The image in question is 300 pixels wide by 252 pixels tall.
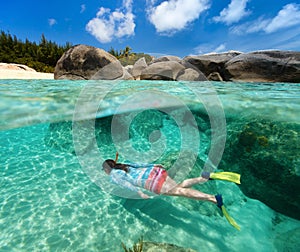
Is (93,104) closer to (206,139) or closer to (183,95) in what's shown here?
(183,95)

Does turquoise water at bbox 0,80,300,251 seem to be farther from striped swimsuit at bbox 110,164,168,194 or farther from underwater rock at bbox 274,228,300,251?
striped swimsuit at bbox 110,164,168,194

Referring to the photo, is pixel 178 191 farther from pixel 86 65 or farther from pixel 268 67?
pixel 86 65

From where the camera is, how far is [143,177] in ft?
13.6

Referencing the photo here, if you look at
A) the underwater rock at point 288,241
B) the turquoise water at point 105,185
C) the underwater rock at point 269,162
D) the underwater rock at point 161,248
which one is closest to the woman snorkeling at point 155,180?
the turquoise water at point 105,185

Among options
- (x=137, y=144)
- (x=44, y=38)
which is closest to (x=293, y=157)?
(x=137, y=144)

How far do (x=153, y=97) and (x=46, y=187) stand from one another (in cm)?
471

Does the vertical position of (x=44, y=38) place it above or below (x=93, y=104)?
above

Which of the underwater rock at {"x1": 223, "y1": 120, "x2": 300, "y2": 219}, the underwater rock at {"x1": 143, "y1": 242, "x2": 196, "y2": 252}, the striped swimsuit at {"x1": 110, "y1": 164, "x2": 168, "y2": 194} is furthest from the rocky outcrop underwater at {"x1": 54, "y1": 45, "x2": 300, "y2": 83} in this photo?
the underwater rock at {"x1": 143, "y1": 242, "x2": 196, "y2": 252}

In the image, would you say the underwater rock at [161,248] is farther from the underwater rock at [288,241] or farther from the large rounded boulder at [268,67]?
the large rounded boulder at [268,67]

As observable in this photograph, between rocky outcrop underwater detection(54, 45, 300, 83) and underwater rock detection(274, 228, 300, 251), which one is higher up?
rocky outcrop underwater detection(54, 45, 300, 83)

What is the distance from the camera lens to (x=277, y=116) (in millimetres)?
6676

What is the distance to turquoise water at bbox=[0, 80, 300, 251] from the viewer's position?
3.95 metres

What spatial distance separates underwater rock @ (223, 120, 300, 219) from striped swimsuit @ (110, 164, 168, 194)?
3.00 metres

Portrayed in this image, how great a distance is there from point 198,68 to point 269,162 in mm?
11005
